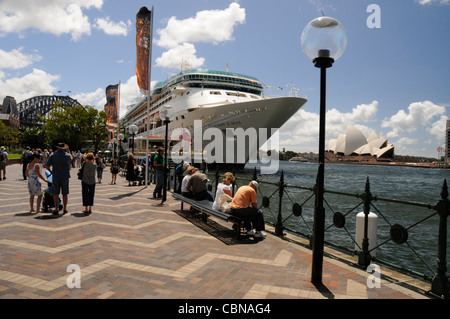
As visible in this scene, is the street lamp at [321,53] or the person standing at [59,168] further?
the person standing at [59,168]

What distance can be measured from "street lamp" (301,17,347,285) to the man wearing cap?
214cm

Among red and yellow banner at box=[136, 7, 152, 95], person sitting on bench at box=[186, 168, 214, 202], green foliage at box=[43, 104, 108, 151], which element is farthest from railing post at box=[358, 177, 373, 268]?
green foliage at box=[43, 104, 108, 151]

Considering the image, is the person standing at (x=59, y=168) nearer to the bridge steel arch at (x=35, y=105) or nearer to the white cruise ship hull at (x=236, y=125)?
the white cruise ship hull at (x=236, y=125)

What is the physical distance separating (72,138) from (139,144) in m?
10.4

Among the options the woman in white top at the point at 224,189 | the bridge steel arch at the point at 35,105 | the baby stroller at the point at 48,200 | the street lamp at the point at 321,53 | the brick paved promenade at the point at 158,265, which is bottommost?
the brick paved promenade at the point at 158,265

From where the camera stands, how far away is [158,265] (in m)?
4.36

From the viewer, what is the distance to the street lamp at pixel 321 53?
12.0 ft

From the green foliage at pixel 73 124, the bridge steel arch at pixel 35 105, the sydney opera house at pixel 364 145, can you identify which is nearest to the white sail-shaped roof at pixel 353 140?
the sydney opera house at pixel 364 145

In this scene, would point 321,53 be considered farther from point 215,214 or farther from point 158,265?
point 215,214

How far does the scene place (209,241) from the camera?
577 cm

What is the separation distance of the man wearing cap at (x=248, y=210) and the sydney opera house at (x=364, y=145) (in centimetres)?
12212

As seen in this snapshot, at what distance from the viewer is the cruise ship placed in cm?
3055

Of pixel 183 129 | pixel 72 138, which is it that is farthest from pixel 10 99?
pixel 183 129

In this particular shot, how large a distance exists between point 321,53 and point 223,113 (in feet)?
94.1
